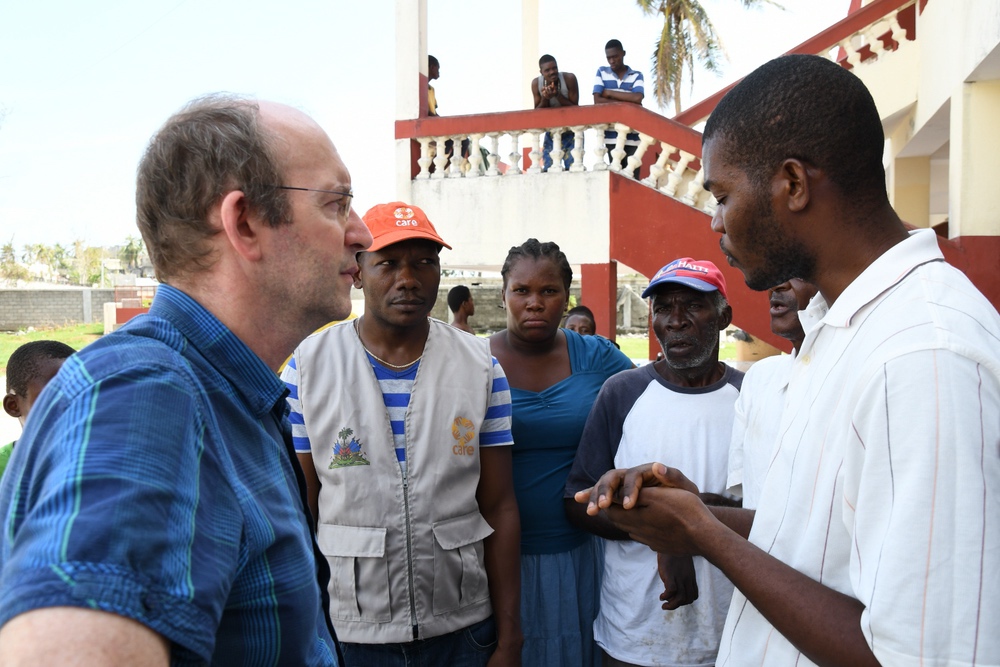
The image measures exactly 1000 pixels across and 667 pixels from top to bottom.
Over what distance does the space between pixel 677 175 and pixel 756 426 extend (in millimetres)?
5304

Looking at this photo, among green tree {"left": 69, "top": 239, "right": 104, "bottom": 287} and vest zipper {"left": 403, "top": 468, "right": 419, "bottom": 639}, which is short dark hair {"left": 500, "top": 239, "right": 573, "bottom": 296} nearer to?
vest zipper {"left": 403, "top": 468, "right": 419, "bottom": 639}

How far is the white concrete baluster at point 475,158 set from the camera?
7738mm

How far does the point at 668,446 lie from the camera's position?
2.69 metres

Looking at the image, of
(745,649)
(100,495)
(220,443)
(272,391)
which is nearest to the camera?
(100,495)

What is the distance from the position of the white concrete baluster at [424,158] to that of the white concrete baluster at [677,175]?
251 cm

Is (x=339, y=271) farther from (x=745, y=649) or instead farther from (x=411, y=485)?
(x=411, y=485)

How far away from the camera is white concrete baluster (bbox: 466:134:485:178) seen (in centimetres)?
774

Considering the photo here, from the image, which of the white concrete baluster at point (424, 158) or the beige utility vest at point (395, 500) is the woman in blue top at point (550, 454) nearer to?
the beige utility vest at point (395, 500)

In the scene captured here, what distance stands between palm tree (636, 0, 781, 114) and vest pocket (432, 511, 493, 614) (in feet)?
60.8

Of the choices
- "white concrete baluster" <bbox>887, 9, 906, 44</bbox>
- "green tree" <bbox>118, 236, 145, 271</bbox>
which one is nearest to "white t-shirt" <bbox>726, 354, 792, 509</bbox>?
"white concrete baluster" <bbox>887, 9, 906, 44</bbox>

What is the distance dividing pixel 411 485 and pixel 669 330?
3.74 feet

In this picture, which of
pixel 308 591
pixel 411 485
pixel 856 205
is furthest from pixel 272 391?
pixel 411 485

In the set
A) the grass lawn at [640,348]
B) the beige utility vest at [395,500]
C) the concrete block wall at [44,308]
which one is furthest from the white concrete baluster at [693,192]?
the concrete block wall at [44,308]

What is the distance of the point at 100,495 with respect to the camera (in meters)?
0.82
